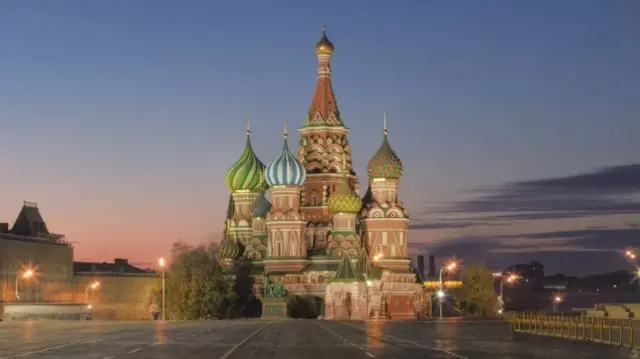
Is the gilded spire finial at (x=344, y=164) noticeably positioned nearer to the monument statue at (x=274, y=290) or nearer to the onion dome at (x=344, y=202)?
the onion dome at (x=344, y=202)

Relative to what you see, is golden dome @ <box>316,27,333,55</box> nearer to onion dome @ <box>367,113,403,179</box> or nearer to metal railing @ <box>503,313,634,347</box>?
onion dome @ <box>367,113,403,179</box>

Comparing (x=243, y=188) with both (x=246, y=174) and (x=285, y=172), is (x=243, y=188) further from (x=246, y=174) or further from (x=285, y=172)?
(x=285, y=172)

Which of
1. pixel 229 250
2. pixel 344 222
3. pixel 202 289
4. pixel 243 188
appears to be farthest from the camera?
pixel 243 188

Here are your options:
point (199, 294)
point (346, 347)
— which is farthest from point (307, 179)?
point (346, 347)

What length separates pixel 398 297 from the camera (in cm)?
14512

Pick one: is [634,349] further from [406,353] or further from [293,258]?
[293,258]

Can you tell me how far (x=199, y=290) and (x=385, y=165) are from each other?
3431 centimetres

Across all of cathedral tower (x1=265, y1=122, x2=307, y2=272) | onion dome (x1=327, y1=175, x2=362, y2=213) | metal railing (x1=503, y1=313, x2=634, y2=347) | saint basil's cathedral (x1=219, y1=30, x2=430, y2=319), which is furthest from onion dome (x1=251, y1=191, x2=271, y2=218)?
metal railing (x1=503, y1=313, x2=634, y2=347)

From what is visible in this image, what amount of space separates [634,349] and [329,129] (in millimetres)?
116750

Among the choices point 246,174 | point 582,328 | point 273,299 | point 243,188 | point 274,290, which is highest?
point 246,174

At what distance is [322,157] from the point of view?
158 meters

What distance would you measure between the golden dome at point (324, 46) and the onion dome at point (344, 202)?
23718 mm

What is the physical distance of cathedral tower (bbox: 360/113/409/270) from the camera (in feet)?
493

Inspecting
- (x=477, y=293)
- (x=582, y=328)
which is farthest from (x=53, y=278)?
(x=582, y=328)
